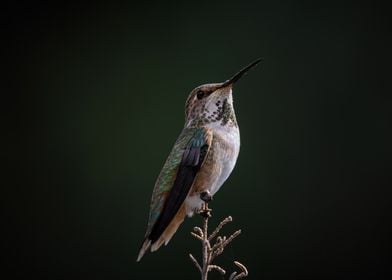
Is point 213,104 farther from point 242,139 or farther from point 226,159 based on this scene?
point 242,139

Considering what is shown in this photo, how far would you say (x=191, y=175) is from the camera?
378 cm

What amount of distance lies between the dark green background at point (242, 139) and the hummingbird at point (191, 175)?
11.7ft

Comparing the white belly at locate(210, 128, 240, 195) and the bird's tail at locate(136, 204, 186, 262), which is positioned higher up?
the white belly at locate(210, 128, 240, 195)

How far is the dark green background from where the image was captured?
8.37 m

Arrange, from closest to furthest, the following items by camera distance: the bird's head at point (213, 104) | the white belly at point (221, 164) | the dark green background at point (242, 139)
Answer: the white belly at point (221, 164)
the bird's head at point (213, 104)
the dark green background at point (242, 139)

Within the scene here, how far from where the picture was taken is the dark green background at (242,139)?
837 cm

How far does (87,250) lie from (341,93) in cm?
397

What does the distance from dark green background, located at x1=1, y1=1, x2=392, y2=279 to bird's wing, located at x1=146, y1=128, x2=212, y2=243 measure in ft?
11.7

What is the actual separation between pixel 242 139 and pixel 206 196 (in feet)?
16.2

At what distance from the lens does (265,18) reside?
35.8 feet

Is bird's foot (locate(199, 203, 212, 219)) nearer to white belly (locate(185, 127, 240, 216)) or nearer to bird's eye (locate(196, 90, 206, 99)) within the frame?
white belly (locate(185, 127, 240, 216))

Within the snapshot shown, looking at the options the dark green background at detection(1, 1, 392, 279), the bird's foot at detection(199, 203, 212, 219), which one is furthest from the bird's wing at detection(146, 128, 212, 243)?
the dark green background at detection(1, 1, 392, 279)

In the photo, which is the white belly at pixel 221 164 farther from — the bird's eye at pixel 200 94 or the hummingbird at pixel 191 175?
the bird's eye at pixel 200 94

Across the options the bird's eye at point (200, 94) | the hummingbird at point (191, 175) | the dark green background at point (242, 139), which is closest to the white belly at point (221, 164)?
the hummingbird at point (191, 175)
